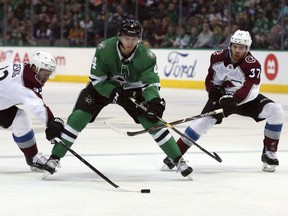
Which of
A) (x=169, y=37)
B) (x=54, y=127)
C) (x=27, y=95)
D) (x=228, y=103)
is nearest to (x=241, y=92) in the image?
(x=228, y=103)

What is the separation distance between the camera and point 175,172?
6.39 meters

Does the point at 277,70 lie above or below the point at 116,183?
below

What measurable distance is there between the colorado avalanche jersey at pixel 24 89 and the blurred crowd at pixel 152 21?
35.2ft

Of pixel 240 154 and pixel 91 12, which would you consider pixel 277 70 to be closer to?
pixel 91 12

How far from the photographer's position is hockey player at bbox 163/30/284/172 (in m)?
6.54

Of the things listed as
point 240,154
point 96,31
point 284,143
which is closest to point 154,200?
point 240,154

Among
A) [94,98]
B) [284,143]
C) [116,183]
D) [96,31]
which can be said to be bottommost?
[96,31]

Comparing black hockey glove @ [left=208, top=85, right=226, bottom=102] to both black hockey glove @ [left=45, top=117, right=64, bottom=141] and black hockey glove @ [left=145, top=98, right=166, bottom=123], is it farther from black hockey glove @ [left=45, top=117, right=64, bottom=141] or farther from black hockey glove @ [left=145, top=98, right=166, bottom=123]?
black hockey glove @ [left=45, top=117, right=64, bottom=141]

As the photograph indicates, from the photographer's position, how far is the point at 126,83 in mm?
6141

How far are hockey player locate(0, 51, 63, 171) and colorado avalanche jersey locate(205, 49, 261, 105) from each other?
4.54 ft

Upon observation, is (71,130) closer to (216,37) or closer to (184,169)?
(184,169)

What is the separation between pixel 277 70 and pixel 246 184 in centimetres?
1057

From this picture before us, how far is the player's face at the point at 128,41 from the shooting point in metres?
5.90

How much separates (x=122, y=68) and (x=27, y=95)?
27.3 inches
